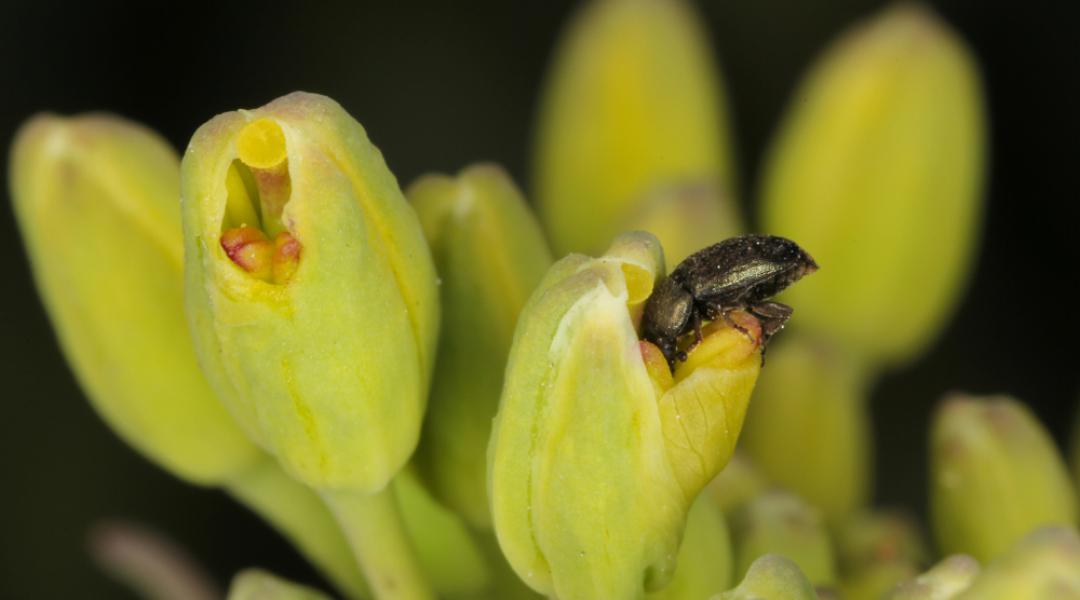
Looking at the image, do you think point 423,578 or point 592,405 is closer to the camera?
point 592,405

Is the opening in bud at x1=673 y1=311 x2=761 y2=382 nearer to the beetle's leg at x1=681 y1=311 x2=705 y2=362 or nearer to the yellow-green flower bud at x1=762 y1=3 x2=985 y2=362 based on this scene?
the beetle's leg at x1=681 y1=311 x2=705 y2=362

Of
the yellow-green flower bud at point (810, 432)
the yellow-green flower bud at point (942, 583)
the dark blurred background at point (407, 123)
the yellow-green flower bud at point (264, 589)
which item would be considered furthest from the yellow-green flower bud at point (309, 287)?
the dark blurred background at point (407, 123)

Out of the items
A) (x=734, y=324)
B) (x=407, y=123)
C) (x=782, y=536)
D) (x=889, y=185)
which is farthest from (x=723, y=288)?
(x=407, y=123)

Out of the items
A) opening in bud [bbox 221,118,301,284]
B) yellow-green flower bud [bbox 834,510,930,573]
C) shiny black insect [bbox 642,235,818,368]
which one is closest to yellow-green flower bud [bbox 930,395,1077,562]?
yellow-green flower bud [bbox 834,510,930,573]

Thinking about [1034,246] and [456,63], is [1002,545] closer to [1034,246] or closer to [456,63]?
[1034,246]

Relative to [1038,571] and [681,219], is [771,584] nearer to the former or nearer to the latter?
[1038,571]

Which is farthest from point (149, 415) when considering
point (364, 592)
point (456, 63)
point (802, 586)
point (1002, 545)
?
point (456, 63)
